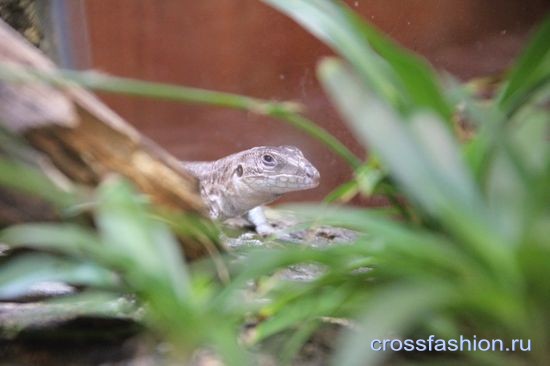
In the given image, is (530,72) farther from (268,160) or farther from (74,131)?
(268,160)

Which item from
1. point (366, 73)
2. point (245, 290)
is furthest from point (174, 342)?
point (366, 73)

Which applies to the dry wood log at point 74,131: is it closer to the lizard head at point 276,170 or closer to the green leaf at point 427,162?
the green leaf at point 427,162

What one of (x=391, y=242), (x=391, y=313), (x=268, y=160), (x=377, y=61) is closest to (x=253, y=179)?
(x=268, y=160)

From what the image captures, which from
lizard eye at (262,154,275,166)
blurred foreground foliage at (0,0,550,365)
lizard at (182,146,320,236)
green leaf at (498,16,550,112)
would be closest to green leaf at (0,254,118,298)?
blurred foreground foliage at (0,0,550,365)

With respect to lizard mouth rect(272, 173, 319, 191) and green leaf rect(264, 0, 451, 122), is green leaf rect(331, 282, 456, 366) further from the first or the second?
lizard mouth rect(272, 173, 319, 191)

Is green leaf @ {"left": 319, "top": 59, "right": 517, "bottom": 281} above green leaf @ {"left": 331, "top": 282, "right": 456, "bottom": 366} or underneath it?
above

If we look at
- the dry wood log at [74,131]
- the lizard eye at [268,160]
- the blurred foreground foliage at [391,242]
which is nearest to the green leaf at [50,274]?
the blurred foreground foliage at [391,242]
